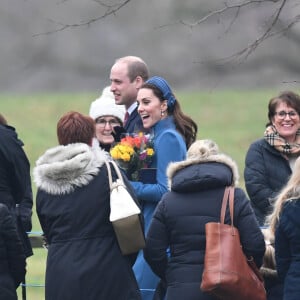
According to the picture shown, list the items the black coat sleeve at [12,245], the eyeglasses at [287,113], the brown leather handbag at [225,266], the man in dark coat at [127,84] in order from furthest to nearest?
the eyeglasses at [287,113] → the man in dark coat at [127,84] → the black coat sleeve at [12,245] → the brown leather handbag at [225,266]

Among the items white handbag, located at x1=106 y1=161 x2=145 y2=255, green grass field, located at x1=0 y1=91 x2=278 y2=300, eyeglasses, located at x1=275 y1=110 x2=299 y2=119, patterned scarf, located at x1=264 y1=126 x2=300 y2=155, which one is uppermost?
eyeglasses, located at x1=275 y1=110 x2=299 y2=119

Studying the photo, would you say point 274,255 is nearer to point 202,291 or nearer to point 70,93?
point 202,291

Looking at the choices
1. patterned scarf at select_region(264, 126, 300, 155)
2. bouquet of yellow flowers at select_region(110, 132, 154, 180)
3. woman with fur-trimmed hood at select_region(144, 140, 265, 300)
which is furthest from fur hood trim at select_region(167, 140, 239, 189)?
patterned scarf at select_region(264, 126, 300, 155)

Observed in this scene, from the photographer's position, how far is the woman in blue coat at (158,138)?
29.5ft

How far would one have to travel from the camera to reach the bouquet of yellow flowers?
29.6 ft

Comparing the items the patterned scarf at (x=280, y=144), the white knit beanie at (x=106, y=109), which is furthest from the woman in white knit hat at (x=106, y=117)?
the patterned scarf at (x=280, y=144)

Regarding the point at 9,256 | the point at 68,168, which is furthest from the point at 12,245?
the point at 68,168

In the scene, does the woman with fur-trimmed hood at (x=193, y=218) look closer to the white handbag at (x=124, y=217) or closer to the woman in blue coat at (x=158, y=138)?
the white handbag at (x=124, y=217)

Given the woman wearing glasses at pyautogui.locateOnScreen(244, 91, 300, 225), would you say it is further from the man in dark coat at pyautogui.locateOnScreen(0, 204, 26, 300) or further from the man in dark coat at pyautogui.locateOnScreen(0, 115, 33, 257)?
the man in dark coat at pyautogui.locateOnScreen(0, 204, 26, 300)

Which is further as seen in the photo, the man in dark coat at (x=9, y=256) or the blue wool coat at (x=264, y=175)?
the blue wool coat at (x=264, y=175)

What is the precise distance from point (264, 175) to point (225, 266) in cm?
202

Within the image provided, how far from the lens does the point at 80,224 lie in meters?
8.13

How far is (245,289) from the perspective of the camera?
793 centimetres

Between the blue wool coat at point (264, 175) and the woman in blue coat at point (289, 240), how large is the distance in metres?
1.81
